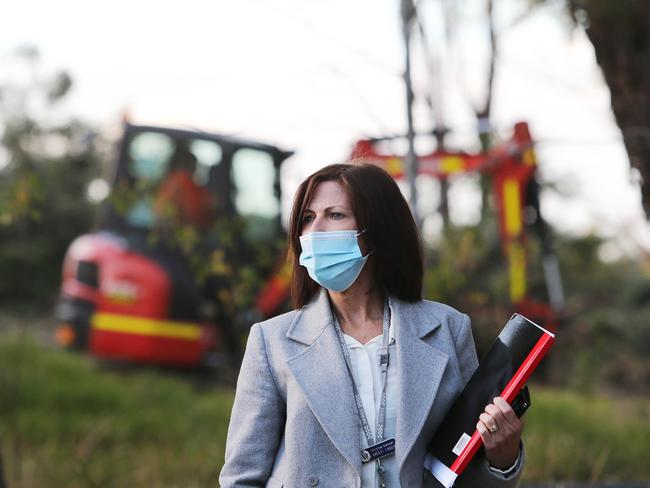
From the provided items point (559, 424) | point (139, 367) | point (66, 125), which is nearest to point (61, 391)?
point (139, 367)

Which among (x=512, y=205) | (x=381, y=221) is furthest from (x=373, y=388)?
(x=512, y=205)

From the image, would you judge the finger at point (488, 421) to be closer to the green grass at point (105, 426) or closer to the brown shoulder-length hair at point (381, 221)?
the brown shoulder-length hair at point (381, 221)

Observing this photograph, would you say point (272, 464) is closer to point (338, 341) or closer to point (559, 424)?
point (338, 341)

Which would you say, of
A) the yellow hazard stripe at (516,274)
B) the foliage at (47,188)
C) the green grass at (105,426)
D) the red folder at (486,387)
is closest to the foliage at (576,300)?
the yellow hazard stripe at (516,274)

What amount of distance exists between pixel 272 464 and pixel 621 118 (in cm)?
250

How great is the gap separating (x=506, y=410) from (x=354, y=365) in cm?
A: 35

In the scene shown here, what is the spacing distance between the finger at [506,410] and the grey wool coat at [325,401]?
0.13 m

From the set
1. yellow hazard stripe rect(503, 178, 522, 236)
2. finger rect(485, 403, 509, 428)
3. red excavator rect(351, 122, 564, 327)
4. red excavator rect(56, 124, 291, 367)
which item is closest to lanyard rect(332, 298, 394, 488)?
finger rect(485, 403, 509, 428)

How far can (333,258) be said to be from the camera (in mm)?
1932

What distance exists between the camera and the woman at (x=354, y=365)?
72.6 inches

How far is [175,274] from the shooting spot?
9.20 meters

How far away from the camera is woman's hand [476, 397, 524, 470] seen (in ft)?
5.84

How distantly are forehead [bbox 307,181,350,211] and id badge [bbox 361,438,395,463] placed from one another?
523 millimetres

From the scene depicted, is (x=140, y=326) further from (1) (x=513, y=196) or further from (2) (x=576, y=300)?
(2) (x=576, y=300)
